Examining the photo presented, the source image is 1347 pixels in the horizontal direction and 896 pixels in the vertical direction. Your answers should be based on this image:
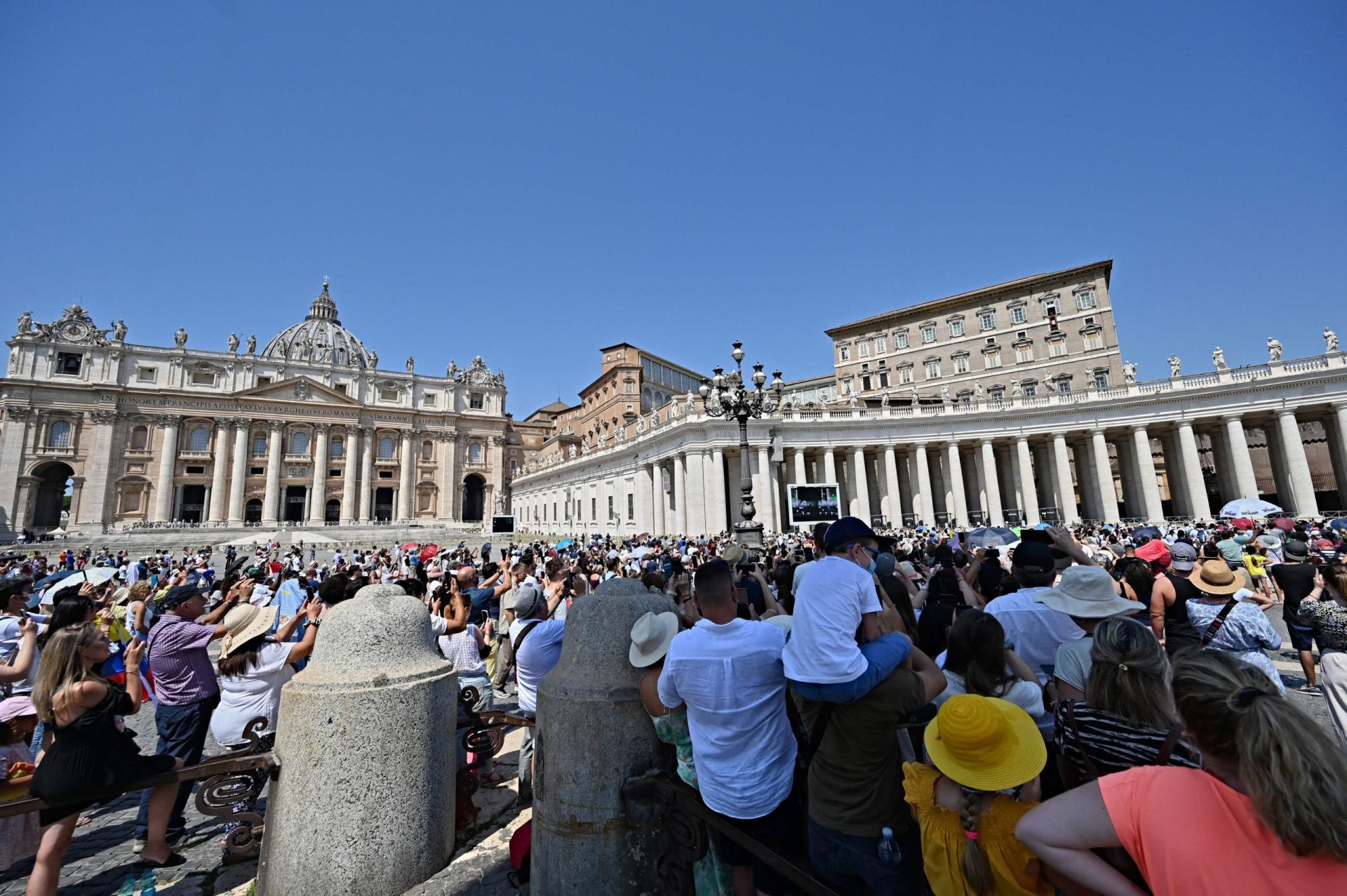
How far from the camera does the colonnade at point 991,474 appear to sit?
3184cm

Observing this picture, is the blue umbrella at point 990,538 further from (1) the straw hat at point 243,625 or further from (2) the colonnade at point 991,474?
(1) the straw hat at point 243,625

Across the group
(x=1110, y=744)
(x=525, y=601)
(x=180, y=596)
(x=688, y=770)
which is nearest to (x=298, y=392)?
(x=180, y=596)

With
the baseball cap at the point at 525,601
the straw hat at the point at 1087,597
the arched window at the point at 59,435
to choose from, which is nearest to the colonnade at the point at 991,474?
the baseball cap at the point at 525,601

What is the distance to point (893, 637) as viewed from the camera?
2.40 metres

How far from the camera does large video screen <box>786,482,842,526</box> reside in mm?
24828

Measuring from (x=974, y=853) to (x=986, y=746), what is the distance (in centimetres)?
39

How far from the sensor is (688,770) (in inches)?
114

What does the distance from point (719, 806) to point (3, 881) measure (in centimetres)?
530

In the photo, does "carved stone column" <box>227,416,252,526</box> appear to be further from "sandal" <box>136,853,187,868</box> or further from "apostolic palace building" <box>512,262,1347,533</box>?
"sandal" <box>136,853,187,868</box>

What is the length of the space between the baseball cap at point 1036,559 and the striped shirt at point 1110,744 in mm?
2681

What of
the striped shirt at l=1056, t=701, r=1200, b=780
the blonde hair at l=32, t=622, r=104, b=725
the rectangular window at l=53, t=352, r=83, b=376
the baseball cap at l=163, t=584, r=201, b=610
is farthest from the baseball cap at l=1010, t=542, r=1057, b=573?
the rectangular window at l=53, t=352, r=83, b=376

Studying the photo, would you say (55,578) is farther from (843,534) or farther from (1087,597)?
(1087,597)

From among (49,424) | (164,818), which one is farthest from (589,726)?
(49,424)

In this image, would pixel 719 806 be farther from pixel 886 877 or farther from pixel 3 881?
pixel 3 881
